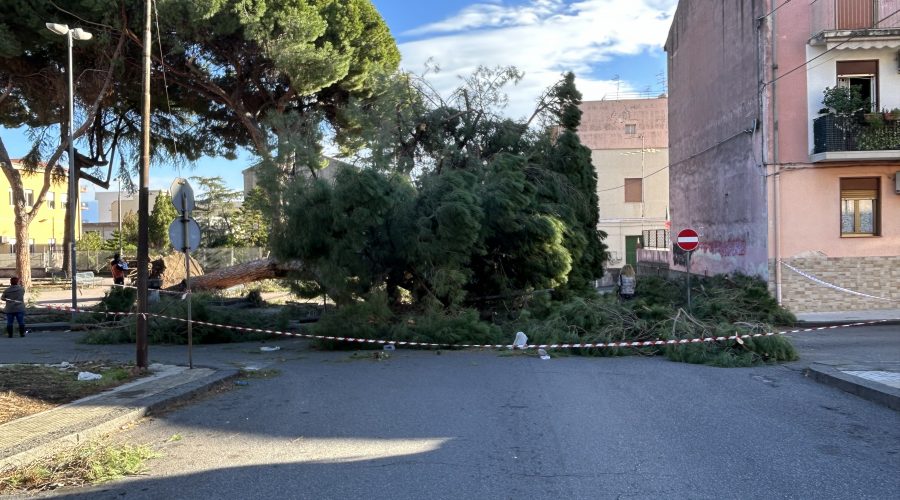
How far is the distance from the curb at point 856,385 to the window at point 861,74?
1260 centimetres

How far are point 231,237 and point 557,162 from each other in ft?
122

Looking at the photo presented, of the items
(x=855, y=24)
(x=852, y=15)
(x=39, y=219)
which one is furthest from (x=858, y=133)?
(x=39, y=219)

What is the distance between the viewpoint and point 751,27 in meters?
21.2

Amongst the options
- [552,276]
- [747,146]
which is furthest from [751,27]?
[552,276]

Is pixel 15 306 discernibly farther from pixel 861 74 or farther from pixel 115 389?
pixel 861 74

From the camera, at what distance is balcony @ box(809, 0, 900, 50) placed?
1942 cm

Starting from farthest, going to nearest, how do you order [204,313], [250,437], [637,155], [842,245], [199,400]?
[637,155] < [842,245] < [204,313] < [199,400] < [250,437]

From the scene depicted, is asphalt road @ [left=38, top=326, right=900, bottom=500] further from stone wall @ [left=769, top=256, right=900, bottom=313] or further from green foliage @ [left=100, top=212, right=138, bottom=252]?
green foliage @ [left=100, top=212, right=138, bottom=252]

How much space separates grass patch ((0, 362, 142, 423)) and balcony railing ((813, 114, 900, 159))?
17.8 meters

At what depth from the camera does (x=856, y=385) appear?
902 centimetres

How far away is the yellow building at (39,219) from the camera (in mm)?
57531

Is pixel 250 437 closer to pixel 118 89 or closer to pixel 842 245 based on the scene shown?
pixel 842 245

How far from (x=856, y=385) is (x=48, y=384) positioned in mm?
10190

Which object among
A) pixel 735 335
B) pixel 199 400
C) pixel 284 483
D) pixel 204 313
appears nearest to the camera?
pixel 284 483
